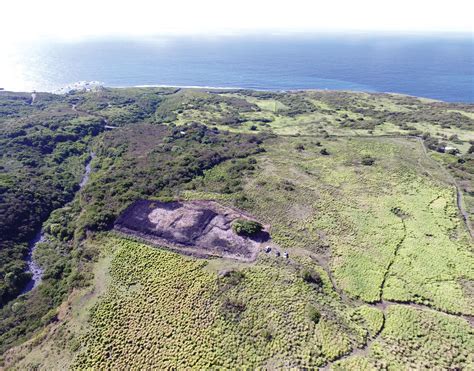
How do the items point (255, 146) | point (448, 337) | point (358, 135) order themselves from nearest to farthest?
point (448, 337) → point (255, 146) → point (358, 135)

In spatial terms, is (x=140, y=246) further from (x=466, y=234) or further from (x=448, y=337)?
(x=466, y=234)

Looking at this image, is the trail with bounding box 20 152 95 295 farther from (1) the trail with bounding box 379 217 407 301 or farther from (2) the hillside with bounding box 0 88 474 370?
(1) the trail with bounding box 379 217 407 301

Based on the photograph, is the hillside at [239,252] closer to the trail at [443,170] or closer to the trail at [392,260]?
the trail at [392,260]

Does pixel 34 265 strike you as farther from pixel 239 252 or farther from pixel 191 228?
pixel 239 252

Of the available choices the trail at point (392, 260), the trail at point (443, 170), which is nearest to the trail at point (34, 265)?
the trail at point (392, 260)

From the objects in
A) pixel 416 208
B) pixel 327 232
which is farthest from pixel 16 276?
pixel 416 208

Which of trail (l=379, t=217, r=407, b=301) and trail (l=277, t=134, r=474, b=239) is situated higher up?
trail (l=277, t=134, r=474, b=239)

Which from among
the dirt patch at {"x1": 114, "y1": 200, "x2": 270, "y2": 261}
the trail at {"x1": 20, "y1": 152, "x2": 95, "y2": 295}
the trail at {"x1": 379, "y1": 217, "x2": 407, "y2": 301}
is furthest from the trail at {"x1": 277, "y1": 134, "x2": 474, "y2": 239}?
the trail at {"x1": 20, "y1": 152, "x2": 95, "y2": 295}
